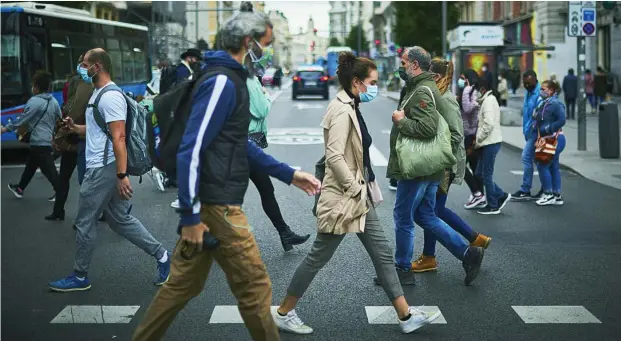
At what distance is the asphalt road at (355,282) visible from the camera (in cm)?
612

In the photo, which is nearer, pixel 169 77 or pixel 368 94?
pixel 368 94

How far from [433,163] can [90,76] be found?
241cm

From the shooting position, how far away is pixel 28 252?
355 inches

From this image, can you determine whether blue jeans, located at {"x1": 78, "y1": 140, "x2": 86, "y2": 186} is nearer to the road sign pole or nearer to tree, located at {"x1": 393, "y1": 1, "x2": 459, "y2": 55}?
the road sign pole

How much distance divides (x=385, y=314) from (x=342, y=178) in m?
1.07

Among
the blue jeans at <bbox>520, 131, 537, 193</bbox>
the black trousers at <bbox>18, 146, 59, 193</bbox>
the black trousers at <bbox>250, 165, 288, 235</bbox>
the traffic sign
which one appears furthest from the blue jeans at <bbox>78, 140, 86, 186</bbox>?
the traffic sign

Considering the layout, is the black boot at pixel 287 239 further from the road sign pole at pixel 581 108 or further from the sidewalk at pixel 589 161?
the road sign pole at pixel 581 108

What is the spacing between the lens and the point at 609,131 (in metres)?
17.2

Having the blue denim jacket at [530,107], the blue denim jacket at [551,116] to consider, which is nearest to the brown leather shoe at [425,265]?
the blue denim jacket at [551,116]

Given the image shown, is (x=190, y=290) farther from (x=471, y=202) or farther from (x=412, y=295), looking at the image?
(x=471, y=202)

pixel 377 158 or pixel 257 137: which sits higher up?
pixel 257 137

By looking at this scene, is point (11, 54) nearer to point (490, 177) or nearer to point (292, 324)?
point (490, 177)

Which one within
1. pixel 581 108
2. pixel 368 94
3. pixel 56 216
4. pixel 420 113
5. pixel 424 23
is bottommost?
pixel 56 216

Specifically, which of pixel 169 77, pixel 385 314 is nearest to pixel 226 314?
pixel 385 314
